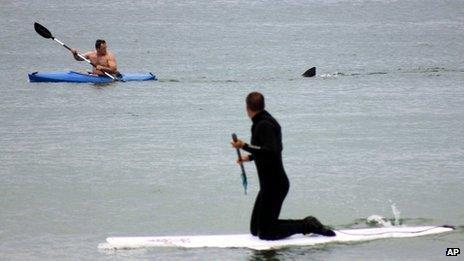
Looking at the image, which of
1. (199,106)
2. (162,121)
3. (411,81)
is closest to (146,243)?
(162,121)

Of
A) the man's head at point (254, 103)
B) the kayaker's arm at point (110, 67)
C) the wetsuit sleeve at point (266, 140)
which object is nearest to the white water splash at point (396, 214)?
the wetsuit sleeve at point (266, 140)

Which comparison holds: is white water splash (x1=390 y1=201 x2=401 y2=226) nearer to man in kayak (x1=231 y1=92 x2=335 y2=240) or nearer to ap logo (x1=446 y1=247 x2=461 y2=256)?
ap logo (x1=446 y1=247 x2=461 y2=256)

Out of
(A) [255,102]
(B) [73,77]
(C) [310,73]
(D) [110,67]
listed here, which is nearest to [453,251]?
(A) [255,102]

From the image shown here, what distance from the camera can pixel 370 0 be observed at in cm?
6769

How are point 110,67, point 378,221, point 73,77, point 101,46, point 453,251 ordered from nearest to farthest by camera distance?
point 453,251 → point 378,221 → point 101,46 → point 110,67 → point 73,77

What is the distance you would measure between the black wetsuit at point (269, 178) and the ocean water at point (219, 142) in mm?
292

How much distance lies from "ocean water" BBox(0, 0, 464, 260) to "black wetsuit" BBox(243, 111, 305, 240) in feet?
0.96

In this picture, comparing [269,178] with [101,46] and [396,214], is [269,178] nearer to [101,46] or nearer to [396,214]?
[396,214]

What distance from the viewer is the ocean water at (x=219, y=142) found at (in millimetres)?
14047

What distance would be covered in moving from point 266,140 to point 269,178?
429mm

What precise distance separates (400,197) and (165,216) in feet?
10.4

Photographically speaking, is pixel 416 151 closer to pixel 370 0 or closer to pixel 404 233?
pixel 404 233

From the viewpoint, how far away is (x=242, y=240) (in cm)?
1286

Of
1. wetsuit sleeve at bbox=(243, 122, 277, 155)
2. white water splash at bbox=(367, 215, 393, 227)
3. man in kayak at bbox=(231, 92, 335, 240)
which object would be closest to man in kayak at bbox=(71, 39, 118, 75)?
white water splash at bbox=(367, 215, 393, 227)
